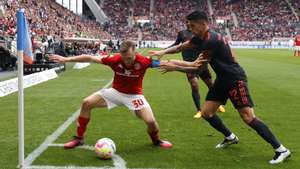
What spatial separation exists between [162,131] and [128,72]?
2091 mm

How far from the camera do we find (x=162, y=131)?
8.95 m

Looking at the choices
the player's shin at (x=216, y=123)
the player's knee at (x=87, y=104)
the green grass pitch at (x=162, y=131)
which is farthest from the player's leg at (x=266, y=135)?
the player's knee at (x=87, y=104)

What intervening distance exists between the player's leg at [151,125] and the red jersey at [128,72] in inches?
12.1

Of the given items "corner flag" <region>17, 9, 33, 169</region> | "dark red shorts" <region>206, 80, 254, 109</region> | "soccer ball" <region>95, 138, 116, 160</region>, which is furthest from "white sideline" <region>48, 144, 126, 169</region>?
"dark red shorts" <region>206, 80, 254, 109</region>

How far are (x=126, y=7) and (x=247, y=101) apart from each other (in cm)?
8410

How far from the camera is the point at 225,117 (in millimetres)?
10609

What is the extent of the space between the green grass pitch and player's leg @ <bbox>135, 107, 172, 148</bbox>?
5.7 inches

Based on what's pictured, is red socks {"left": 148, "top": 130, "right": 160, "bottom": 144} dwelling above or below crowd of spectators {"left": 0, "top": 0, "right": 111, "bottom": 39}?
below

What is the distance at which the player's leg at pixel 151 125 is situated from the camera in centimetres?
740

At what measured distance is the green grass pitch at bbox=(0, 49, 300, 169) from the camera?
6824 mm

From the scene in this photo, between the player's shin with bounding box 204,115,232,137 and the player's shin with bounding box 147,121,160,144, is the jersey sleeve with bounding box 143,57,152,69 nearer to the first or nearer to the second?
the player's shin with bounding box 147,121,160,144

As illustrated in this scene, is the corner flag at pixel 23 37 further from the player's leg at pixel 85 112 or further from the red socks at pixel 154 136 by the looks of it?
the red socks at pixel 154 136

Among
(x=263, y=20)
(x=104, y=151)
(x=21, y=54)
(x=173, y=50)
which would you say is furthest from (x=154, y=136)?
(x=263, y=20)

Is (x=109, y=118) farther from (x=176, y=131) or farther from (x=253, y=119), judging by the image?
(x=253, y=119)
